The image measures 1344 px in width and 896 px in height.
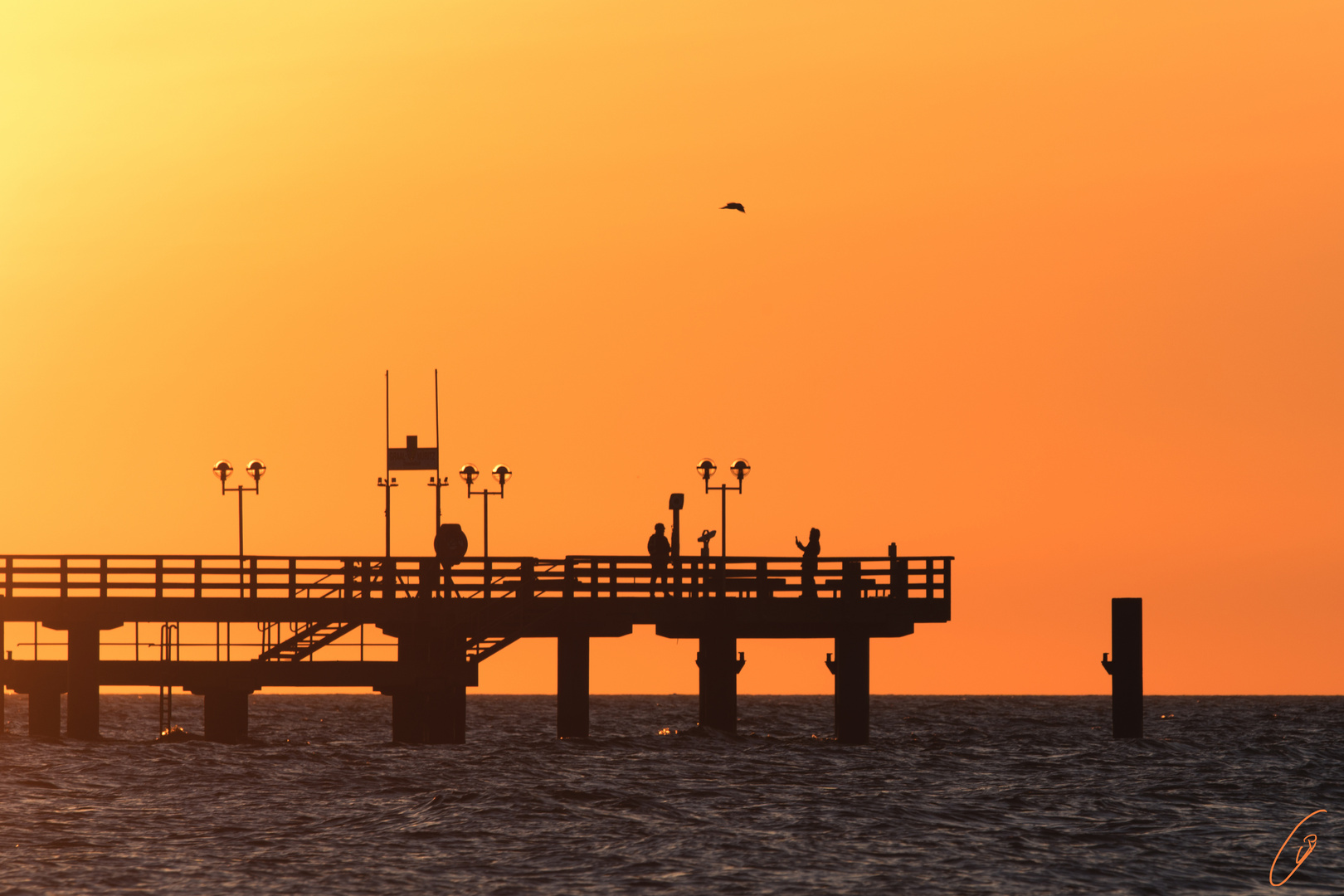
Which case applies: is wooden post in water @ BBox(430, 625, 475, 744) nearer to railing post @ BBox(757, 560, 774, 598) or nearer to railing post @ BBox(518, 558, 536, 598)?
railing post @ BBox(518, 558, 536, 598)

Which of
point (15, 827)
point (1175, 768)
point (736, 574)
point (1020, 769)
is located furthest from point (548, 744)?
point (15, 827)

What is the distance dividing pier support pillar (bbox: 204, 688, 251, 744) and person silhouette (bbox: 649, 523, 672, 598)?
30.4 ft

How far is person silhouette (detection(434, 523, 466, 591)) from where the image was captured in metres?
46.2

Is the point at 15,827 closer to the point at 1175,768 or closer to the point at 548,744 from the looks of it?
the point at 548,744

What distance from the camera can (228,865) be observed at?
106 feet

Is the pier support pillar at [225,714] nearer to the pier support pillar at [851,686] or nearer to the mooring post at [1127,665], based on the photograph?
the pier support pillar at [851,686]

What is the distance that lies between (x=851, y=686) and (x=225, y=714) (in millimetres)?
14376

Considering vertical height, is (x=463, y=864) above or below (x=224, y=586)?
below

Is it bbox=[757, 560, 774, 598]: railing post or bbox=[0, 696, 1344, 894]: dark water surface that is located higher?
bbox=[757, 560, 774, 598]: railing post

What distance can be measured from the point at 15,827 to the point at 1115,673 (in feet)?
91.7

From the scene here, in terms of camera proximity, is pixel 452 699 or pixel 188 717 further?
pixel 188 717
